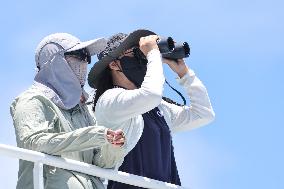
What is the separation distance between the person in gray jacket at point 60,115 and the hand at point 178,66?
2.86ft

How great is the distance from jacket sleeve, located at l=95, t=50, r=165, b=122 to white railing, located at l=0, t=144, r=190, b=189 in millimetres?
453

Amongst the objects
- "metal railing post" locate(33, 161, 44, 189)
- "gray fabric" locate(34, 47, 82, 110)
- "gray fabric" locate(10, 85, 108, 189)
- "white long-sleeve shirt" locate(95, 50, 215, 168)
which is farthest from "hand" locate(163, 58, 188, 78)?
"metal railing post" locate(33, 161, 44, 189)

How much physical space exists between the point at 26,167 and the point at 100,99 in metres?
0.92

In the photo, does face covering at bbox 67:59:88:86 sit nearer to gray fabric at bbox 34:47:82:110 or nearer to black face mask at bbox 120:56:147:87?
gray fabric at bbox 34:47:82:110

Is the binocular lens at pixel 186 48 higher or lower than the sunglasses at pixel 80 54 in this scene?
lower

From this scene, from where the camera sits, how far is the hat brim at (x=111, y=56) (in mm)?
6680

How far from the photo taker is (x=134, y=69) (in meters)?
6.67

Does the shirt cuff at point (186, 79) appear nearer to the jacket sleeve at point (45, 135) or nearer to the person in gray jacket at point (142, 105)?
the person in gray jacket at point (142, 105)

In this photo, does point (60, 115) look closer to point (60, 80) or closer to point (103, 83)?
point (60, 80)

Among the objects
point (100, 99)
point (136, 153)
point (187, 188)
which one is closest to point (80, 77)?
point (100, 99)

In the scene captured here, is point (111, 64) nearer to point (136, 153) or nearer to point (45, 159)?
point (136, 153)

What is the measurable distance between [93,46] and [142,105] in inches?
24.1

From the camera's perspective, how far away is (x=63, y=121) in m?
5.86

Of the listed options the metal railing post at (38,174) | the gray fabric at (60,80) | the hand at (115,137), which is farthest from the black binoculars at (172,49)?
the metal railing post at (38,174)
